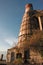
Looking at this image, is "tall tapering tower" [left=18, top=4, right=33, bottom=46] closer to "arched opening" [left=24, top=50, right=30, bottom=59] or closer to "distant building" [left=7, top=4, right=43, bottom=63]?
"distant building" [left=7, top=4, right=43, bottom=63]

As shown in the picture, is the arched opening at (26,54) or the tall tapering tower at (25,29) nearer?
the arched opening at (26,54)

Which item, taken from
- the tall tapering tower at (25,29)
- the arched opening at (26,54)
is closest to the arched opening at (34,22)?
the tall tapering tower at (25,29)

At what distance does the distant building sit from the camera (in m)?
25.9

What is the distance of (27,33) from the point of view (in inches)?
1254

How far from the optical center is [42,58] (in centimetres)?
2303

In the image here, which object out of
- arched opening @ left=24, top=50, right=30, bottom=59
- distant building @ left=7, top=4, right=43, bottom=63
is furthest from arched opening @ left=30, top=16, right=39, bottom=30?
arched opening @ left=24, top=50, right=30, bottom=59

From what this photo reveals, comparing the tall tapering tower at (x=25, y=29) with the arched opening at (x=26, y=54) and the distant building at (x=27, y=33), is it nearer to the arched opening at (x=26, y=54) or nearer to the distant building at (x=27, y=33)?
the distant building at (x=27, y=33)

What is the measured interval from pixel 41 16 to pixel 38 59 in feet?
37.4

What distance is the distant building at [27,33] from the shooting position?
25875mm

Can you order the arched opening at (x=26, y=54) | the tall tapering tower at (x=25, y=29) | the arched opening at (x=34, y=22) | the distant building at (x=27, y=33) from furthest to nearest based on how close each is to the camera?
the arched opening at (x=34, y=22) < the tall tapering tower at (x=25, y=29) < the arched opening at (x=26, y=54) < the distant building at (x=27, y=33)

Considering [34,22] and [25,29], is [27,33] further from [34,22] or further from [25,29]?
[34,22]

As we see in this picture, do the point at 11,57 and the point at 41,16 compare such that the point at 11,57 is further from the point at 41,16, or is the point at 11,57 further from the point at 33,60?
the point at 41,16

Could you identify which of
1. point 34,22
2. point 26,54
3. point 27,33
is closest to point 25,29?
point 27,33

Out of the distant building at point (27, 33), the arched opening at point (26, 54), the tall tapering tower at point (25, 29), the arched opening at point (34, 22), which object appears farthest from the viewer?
the arched opening at point (34, 22)
